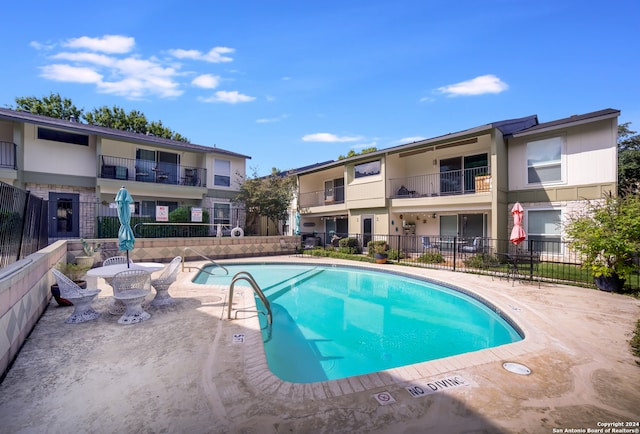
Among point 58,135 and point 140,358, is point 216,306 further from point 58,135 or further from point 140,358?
point 58,135

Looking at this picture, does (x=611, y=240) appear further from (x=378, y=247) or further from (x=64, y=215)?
(x=64, y=215)

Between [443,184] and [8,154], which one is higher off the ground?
[8,154]

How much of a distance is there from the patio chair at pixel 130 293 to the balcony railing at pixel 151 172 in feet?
47.8

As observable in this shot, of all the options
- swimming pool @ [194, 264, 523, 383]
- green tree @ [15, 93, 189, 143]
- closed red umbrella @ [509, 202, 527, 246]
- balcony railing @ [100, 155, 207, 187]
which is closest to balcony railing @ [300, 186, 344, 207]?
balcony railing @ [100, 155, 207, 187]

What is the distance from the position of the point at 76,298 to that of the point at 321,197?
1887cm

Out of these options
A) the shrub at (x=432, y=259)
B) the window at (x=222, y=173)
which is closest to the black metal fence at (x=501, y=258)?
the shrub at (x=432, y=259)

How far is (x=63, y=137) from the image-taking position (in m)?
16.4

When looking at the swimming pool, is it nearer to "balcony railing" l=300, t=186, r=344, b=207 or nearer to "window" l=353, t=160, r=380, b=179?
"window" l=353, t=160, r=380, b=179

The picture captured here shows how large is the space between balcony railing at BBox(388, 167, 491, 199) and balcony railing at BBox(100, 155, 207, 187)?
13417 mm

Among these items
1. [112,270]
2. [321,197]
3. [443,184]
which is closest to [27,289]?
[112,270]

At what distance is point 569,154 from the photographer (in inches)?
495

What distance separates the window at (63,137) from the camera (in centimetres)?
1588

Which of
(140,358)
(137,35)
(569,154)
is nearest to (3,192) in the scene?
(140,358)

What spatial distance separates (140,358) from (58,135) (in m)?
18.5
